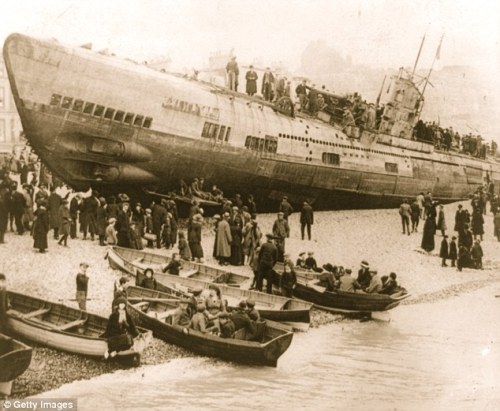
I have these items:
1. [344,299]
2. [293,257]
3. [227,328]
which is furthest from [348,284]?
[227,328]

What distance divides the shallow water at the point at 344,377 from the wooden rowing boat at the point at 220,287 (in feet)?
2.63

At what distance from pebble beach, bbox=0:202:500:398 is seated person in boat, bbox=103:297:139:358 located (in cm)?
52

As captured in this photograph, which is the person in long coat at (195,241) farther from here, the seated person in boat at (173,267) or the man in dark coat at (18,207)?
the man in dark coat at (18,207)

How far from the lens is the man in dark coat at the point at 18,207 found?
787 inches

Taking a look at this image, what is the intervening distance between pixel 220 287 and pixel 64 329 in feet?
18.7

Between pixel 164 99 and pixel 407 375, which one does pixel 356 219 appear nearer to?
pixel 164 99

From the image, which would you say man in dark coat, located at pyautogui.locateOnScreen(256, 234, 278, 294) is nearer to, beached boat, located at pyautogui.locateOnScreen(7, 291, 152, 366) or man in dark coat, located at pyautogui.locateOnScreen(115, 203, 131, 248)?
man in dark coat, located at pyautogui.locateOnScreen(115, 203, 131, 248)

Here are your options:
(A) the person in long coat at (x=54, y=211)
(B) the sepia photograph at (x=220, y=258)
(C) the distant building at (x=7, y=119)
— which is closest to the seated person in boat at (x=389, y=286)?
(B) the sepia photograph at (x=220, y=258)

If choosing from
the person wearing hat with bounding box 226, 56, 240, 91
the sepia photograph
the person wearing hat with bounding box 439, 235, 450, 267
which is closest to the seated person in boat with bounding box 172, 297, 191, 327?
the sepia photograph

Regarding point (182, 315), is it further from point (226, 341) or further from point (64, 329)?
point (64, 329)

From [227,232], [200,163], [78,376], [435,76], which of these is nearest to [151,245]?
[227,232]

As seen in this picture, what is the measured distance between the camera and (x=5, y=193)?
20.0 m

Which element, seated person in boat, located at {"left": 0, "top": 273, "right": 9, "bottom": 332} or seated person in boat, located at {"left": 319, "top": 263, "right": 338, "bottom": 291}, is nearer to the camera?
seated person in boat, located at {"left": 0, "top": 273, "right": 9, "bottom": 332}

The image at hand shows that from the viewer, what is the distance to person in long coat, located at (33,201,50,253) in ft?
61.2
